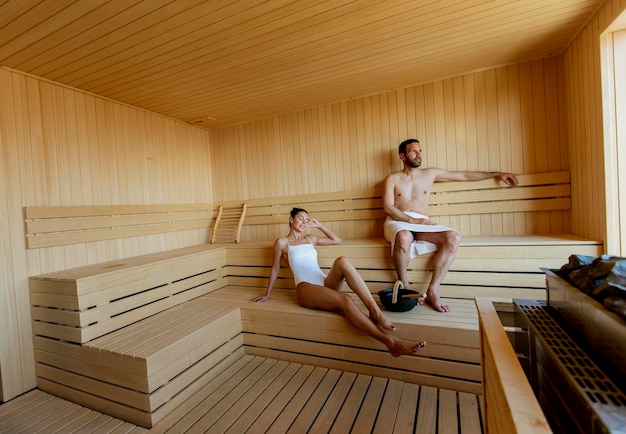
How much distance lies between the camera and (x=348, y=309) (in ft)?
6.78

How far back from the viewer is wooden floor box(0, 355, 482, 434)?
1.61m

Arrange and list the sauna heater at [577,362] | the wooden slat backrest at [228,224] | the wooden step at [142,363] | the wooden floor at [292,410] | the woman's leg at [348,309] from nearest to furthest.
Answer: the sauna heater at [577,362] → the wooden floor at [292,410] → the wooden step at [142,363] → the woman's leg at [348,309] → the wooden slat backrest at [228,224]

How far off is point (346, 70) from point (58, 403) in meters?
3.37

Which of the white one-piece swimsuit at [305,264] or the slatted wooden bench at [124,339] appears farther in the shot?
the white one-piece swimsuit at [305,264]

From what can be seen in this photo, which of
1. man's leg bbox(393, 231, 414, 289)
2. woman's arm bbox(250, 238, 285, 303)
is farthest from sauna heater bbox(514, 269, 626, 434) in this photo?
woman's arm bbox(250, 238, 285, 303)

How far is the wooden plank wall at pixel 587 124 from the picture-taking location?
203 cm

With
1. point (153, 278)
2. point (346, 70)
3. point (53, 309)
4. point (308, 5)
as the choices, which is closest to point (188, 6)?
point (308, 5)

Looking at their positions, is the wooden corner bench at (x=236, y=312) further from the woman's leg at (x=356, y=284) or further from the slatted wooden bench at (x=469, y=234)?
the woman's leg at (x=356, y=284)

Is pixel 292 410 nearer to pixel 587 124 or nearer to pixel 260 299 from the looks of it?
pixel 260 299

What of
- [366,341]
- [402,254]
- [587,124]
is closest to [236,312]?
[366,341]

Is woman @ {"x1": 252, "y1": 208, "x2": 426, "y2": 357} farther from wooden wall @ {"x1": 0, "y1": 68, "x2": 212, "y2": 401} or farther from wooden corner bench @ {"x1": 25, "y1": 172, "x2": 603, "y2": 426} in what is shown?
wooden wall @ {"x1": 0, "y1": 68, "x2": 212, "y2": 401}

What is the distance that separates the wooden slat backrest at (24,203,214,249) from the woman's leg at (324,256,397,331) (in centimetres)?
212

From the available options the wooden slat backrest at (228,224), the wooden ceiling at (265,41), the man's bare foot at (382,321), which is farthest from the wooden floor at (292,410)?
the wooden ceiling at (265,41)

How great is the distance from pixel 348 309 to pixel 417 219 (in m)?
1.06
